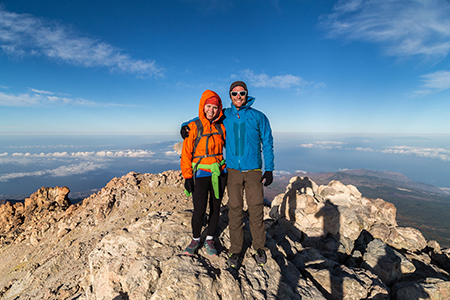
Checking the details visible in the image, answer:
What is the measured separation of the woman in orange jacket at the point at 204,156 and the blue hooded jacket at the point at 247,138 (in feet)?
0.77

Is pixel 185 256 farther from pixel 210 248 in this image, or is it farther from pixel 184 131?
pixel 184 131

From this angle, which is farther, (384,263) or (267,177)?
(384,263)

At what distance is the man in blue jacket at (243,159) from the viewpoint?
15.1ft

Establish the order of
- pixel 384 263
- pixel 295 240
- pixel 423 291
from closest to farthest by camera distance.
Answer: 1. pixel 423 291
2. pixel 384 263
3. pixel 295 240

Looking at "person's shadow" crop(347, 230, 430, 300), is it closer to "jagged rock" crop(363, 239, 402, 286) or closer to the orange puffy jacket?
"jagged rock" crop(363, 239, 402, 286)

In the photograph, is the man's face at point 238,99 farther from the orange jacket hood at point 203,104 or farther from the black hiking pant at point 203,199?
the black hiking pant at point 203,199

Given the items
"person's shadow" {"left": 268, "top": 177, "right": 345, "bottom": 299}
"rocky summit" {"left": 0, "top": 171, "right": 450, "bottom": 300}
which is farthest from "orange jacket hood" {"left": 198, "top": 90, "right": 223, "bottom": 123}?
"person's shadow" {"left": 268, "top": 177, "right": 345, "bottom": 299}

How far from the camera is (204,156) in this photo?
4.44m

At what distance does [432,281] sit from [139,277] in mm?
9440

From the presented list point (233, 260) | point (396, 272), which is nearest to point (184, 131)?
point (233, 260)

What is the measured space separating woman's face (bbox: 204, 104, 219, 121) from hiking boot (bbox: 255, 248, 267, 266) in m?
3.81

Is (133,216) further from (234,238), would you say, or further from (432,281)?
(432,281)

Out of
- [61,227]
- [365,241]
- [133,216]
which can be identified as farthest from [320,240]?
[61,227]

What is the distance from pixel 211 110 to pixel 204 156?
3.76 ft
